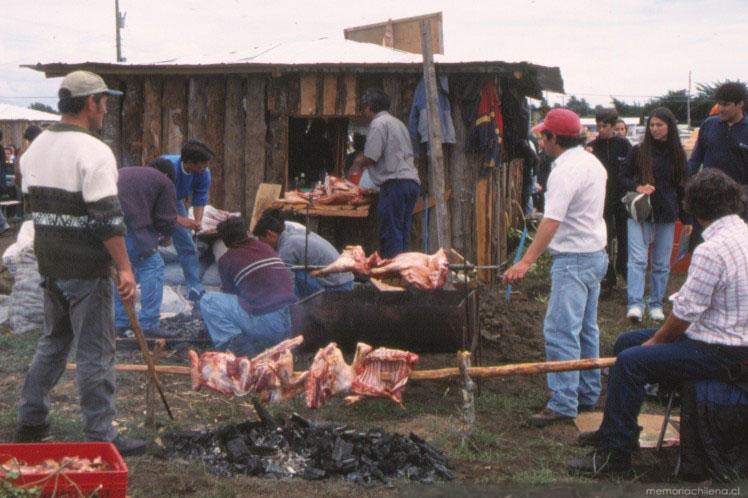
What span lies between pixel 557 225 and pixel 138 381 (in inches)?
155

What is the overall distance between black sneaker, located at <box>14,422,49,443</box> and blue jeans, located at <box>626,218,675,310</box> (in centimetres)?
667

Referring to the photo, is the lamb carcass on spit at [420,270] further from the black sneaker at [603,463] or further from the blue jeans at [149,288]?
the blue jeans at [149,288]

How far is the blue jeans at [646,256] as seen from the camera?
1014 cm

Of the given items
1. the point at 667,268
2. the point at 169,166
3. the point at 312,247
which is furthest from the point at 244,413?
the point at 667,268

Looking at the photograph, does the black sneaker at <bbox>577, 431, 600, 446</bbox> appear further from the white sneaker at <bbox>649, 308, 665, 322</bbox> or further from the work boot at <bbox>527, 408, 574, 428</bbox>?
the white sneaker at <bbox>649, 308, 665, 322</bbox>

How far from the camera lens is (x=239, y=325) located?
8.59 m

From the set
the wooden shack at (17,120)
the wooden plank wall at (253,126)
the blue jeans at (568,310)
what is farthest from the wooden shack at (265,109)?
the wooden shack at (17,120)

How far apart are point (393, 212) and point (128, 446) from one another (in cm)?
570

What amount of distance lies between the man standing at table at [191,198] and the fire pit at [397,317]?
8.75ft

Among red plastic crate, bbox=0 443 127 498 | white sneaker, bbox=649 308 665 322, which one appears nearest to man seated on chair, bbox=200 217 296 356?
red plastic crate, bbox=0 443 127 498

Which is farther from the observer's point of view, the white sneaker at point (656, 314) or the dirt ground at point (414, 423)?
the white sneaker at point (656, 314)

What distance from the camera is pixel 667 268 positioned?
33.6 feet

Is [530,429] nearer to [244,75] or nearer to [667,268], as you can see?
[667,268]

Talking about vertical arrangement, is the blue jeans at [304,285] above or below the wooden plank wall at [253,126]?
below
